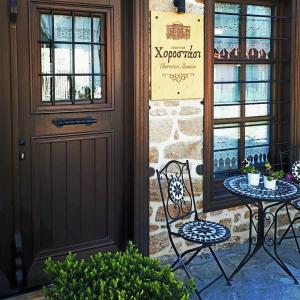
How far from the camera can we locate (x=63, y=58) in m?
3.90

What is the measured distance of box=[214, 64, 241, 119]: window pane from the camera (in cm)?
482

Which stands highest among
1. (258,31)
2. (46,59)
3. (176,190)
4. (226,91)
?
(258,31)

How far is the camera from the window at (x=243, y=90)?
466cm

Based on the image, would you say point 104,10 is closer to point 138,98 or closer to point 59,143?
point 138,98

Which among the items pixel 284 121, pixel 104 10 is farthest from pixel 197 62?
pixel 284 121

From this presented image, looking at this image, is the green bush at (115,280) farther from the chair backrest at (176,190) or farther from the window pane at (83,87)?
the window pane at (83,87)

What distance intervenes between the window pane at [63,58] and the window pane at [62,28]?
2.0 inches

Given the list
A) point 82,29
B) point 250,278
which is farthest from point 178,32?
point 250,278

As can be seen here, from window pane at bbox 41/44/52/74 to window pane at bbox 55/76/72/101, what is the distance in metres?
0.09

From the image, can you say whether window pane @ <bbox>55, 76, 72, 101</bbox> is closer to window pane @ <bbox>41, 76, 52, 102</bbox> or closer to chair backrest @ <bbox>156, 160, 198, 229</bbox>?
window pane @ <bbox>41, 76, 52, 102</bbox>

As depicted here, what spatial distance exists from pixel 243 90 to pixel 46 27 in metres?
2.02

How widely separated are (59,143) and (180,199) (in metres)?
1.08

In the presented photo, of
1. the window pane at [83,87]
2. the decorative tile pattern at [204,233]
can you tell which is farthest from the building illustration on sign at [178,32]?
the decorative tile pattern at [204,233]

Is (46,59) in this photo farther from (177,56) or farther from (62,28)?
(177,56)
